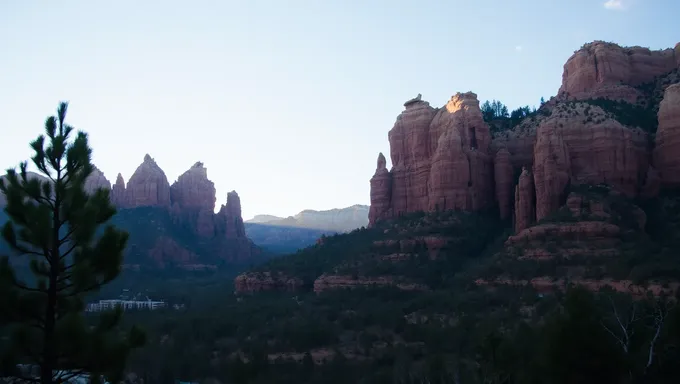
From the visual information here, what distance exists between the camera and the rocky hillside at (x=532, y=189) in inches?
1992

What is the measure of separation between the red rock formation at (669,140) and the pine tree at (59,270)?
5533cm

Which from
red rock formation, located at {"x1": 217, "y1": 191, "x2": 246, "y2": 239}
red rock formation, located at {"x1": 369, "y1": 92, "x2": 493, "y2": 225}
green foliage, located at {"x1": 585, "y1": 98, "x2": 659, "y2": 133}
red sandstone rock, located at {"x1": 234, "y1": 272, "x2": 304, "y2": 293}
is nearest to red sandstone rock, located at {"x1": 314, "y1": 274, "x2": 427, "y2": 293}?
red sandstone rock, located at {"x1": 234, "y1": 272, "x2": 304, "y2": 293}

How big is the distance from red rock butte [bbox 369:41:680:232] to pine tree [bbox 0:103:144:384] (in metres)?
47.5

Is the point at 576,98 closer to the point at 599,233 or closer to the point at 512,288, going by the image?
the point at 599,233

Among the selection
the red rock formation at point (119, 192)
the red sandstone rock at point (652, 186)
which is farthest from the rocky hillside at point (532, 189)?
the red rock formation at point (119, 192)

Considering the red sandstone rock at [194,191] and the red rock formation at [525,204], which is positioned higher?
the red sandstone rock at [194,191]

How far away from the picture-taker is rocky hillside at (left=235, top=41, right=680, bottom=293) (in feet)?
166

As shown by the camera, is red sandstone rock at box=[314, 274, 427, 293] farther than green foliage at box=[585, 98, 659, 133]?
No

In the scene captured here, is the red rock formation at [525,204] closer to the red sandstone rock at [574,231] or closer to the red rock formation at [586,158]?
the red rock formation at [586,158]

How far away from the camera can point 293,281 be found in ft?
227

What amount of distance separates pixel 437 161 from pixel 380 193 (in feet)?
39.0

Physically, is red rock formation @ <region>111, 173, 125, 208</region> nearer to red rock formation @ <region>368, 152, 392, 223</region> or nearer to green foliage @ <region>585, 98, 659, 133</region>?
red rock formation @ <region>368, 152, 392, 223</region>

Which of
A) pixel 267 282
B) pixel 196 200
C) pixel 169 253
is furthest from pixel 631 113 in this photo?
pixel 196 200

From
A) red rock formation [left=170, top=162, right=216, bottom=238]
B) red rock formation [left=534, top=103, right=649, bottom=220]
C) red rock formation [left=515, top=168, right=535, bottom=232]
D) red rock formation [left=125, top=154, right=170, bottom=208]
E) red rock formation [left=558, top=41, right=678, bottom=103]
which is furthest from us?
red rock formation [left=170, top=162, right=216, bottom=238]
